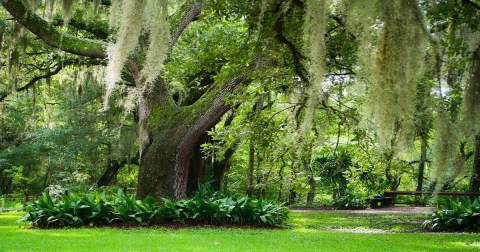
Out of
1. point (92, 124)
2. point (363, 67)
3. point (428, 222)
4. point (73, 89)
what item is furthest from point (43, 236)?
point (92, 124)

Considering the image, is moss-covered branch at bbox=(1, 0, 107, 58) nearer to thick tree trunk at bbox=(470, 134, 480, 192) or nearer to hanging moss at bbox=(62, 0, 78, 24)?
hanging moss at bbox=(62, 0, 78, 24)

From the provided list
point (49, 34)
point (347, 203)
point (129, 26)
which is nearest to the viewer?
point (129, 26)

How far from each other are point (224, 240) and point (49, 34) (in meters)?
5.48

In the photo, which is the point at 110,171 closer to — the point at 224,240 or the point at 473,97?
the point at 224,240

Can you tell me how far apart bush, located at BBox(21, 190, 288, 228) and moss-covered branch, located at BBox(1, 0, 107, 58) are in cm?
287

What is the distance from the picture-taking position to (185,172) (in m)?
10.8

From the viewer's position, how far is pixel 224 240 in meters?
7.39

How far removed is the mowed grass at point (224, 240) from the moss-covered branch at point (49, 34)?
11.6 ft

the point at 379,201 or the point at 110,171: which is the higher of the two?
the point at 110,171

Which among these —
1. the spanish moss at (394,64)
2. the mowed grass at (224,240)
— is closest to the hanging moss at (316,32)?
the spanish moss at (394,64)

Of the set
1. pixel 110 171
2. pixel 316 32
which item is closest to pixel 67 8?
pixel 316 32

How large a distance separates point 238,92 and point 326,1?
4.60 m

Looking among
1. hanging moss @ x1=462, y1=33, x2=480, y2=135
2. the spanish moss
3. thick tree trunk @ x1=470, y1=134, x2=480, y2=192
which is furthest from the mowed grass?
the spanish moss

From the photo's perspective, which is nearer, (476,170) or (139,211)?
(139,211)
